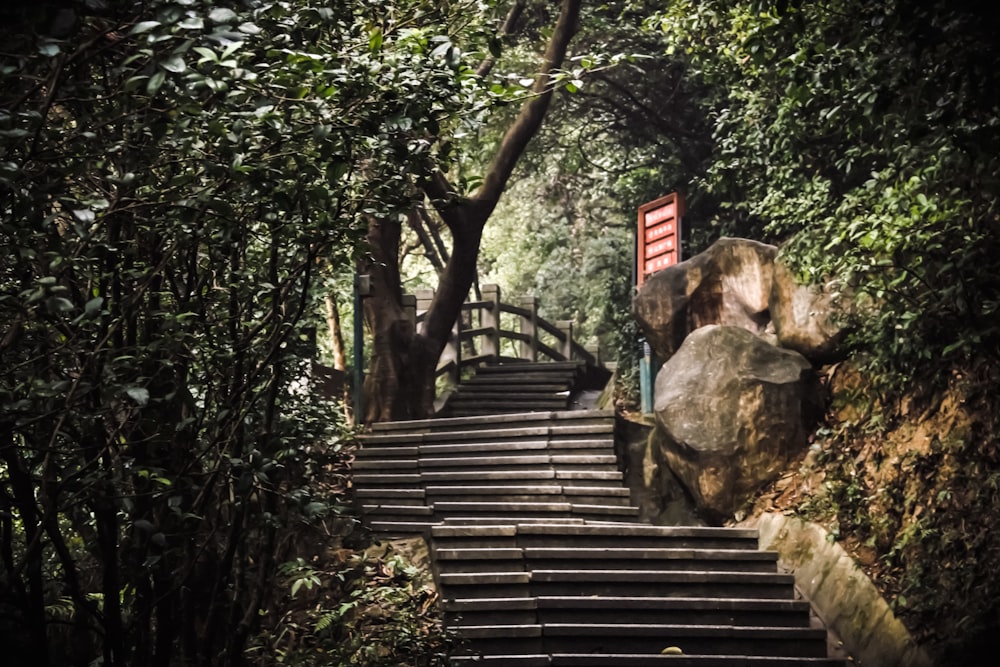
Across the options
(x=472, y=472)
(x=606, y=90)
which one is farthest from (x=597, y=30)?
(x=472, y=472)

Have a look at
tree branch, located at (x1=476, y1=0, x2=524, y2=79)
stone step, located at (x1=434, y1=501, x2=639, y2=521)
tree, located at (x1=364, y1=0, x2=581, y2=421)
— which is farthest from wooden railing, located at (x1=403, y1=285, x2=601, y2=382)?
stone step, located at (x1=434, y1=501, x2=639, y2=521)

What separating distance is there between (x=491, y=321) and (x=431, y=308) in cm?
520

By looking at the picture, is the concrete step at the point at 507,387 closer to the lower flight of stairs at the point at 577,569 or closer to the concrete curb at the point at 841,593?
the lower flight of stairs at the point at 577,569

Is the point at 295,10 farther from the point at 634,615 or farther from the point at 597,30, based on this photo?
the point at 597,30

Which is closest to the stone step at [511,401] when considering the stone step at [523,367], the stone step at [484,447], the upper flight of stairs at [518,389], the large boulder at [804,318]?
the upper flight of stairs at [518,389]

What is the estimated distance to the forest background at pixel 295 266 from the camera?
368 centimetres

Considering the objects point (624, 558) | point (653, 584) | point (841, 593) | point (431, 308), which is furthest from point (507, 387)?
point (841, 593)

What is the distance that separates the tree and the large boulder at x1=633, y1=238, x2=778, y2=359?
7.50ft

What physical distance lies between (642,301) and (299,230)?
371 inches

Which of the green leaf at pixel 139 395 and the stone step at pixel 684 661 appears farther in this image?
the stone step at pixel 684 661

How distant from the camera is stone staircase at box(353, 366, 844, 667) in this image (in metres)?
8.30

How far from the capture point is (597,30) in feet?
51.1

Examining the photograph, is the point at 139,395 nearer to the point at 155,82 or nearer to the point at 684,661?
the point at 155,82

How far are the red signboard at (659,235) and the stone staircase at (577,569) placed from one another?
3004mm
